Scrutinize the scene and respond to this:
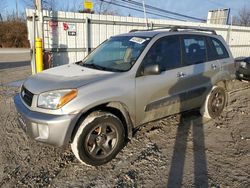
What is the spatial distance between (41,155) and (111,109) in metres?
1.29

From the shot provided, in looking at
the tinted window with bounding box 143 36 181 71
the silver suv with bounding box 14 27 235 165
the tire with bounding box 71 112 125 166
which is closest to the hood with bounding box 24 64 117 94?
the silver suv with bounding box 14 27 235 165

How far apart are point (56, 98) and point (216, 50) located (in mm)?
3595

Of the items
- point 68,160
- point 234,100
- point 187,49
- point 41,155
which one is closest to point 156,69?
point 187,49

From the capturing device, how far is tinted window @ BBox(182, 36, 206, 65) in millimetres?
4449

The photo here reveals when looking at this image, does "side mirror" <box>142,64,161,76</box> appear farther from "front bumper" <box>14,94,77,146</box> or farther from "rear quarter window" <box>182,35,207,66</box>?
"front bumper" <box>14,94,77,146</box>

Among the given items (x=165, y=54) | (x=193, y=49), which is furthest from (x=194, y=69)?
(x=165, y=54)

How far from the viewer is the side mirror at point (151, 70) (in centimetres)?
365

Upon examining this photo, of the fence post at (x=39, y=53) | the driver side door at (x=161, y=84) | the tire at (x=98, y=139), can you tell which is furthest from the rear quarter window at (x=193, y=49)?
the fence post at (x=39, y=53)

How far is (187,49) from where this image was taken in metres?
4.49

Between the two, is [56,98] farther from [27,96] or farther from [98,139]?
[98,139]

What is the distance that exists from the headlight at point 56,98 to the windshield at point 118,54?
0.88 meters

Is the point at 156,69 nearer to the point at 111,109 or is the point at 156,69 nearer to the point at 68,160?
the point at 111,109

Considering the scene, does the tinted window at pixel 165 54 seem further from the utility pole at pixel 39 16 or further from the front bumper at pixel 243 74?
the front bumper at pixel 243 74

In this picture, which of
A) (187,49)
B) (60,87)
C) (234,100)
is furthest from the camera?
(234,100)
